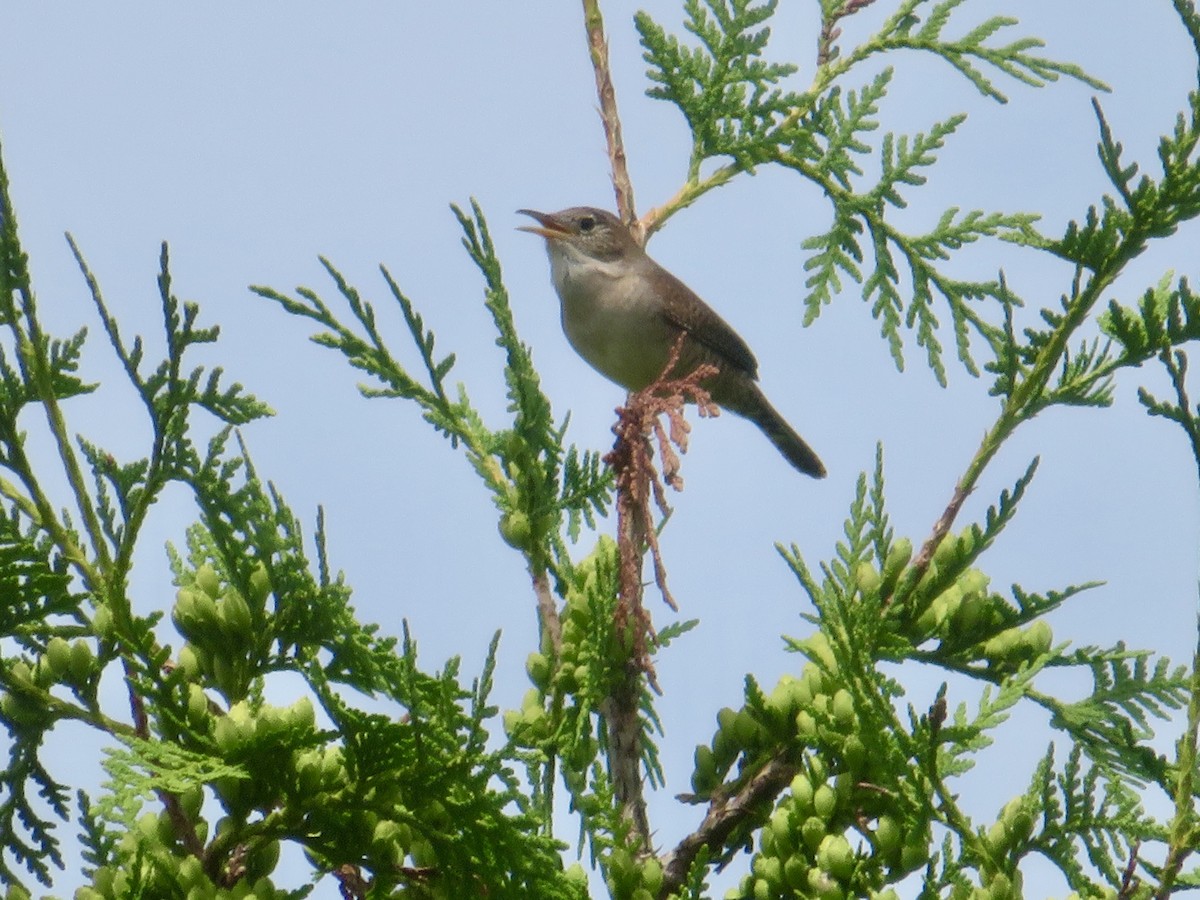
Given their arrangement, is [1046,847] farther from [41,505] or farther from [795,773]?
[41,505]

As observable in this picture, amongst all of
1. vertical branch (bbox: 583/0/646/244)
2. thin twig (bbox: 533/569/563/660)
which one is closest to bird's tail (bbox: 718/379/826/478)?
vertical branch (bbox: 583/0/646/244)

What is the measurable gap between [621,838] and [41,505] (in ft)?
3.97

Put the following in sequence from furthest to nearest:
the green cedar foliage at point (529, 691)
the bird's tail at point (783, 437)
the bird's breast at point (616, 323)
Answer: the bird's tail at point (783, 437) → the bird's breast at point (616, 323) → the green cedar foliage at point (529, 691)

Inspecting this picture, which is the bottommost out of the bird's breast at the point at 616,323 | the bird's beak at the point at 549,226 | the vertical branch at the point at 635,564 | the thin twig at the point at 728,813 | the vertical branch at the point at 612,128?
the thin twig at the point at 728,813

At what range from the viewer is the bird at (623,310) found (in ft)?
20.0

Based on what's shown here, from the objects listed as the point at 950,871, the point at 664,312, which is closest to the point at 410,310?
the point at 950,871

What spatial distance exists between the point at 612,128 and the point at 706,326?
10.1ft

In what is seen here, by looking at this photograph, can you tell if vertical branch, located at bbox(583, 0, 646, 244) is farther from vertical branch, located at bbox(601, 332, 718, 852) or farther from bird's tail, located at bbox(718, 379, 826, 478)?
bird's tail, located at bbox(718, 379, 826, 478)

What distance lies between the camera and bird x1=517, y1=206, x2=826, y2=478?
6086mm

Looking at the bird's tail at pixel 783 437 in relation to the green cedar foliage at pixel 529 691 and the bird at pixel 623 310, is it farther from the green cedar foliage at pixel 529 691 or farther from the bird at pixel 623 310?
the green cedar foliage at pixel 529 691

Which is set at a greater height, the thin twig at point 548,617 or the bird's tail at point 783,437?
the bird's tail at point 783,437

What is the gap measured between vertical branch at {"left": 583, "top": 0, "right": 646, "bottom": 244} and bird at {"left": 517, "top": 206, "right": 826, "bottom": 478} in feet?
7.07

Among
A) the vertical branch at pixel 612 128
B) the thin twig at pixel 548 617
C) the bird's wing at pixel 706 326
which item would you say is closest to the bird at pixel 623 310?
the bird's wing at pixel 706 326

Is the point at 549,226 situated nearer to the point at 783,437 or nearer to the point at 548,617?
the point at 783,437
